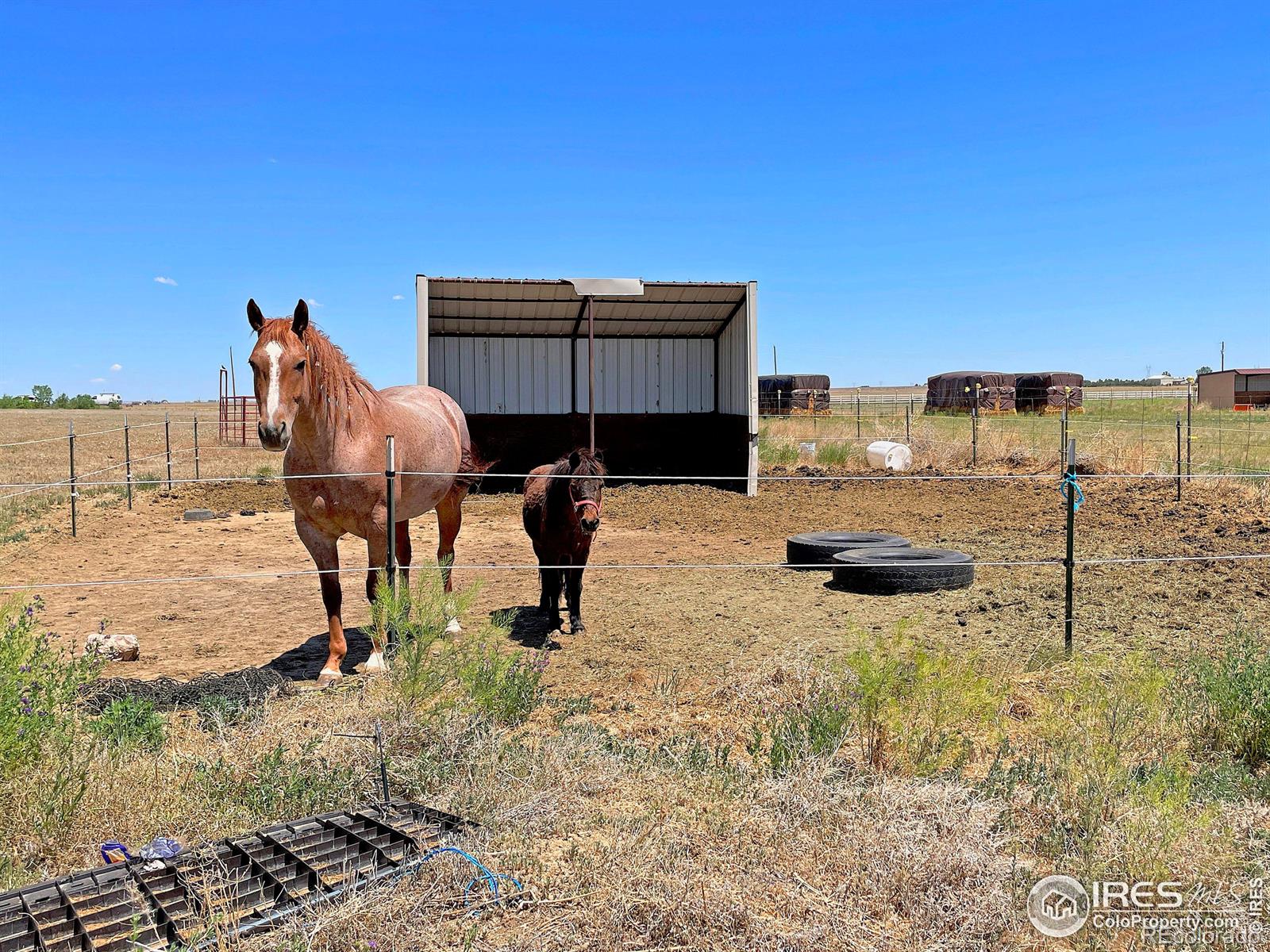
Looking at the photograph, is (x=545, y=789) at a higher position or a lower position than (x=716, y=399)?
lower

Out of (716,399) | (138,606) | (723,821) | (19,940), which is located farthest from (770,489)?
(19,940)

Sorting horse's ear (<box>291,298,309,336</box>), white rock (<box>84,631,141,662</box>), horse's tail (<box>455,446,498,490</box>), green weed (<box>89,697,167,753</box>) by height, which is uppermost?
horse's ear (<box>291,298,309,336</box>)

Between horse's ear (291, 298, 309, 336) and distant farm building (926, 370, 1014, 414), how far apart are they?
36.6 meters

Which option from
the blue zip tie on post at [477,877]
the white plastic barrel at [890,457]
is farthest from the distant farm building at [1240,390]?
the blue zip tie on post at [477,877]

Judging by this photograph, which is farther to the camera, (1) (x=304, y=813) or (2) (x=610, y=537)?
(2) (x=610, y=537)

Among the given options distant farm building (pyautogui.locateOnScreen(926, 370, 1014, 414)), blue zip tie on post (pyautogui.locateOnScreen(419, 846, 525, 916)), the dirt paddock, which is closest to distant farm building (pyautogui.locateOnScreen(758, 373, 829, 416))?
distant farm building (pyautogui.locateOnScreen(926, 370, 1014, 414))

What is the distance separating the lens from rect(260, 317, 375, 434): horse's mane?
511 centimetres

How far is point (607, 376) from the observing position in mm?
17844

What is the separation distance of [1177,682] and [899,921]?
2.93 metres

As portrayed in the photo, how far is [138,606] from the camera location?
295 inches

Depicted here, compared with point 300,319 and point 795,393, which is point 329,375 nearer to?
point 300,319

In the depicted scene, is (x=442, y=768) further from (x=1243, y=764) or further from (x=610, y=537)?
(x=610, y=537)

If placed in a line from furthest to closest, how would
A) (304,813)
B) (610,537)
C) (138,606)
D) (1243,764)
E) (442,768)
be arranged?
1. (610,537)
2. (138,606)
3. (1243,764)
4. (442,768)
5. (304,813)

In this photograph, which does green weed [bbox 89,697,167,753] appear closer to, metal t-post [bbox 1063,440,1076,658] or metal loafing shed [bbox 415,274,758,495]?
metal t-post [bbox 1063,440,1076,658]
